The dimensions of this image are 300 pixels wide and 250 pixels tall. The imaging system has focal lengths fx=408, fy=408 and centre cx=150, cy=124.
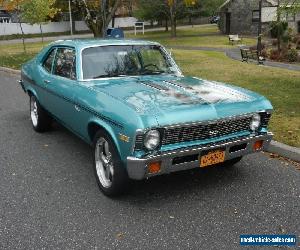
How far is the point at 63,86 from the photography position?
5.62 m

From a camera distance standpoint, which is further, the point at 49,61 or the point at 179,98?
the point at 49,61

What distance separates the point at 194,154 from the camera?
4285 millimetres

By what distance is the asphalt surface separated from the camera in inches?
151

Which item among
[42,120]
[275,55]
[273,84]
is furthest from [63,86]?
[275,55]

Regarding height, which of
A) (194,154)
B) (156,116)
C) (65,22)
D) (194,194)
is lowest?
(194,194)

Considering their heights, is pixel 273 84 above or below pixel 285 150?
above

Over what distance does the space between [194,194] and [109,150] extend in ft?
3.70

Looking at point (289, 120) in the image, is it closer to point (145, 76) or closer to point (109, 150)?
point (145, 76)

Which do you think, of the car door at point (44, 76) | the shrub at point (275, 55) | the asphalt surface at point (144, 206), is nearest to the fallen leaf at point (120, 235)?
the asphalt surface at point (144, 206)

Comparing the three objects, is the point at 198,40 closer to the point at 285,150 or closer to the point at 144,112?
the point at 285,150

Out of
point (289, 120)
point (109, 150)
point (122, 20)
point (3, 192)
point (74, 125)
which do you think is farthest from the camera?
point (122, 20)

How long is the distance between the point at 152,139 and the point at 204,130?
0.61 m

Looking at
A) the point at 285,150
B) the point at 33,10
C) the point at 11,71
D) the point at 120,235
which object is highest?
the point at 33,10

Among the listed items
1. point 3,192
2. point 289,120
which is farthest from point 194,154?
point 289,120
